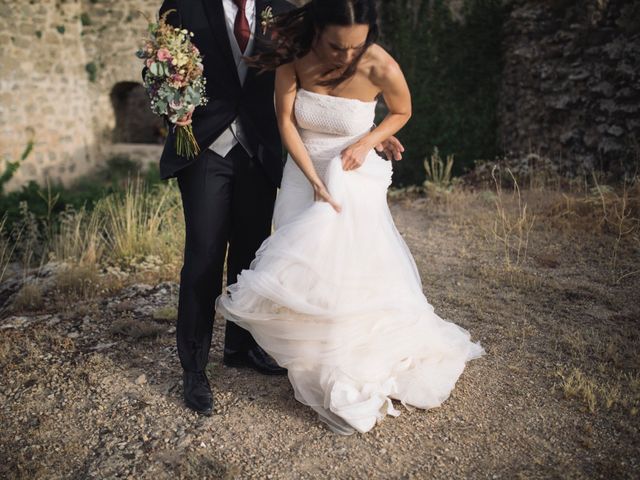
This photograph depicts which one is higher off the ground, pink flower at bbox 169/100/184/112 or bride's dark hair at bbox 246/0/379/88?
bride's dark hair at bbox 246/0/379/88

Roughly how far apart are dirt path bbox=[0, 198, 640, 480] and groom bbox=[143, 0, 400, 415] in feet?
1.01

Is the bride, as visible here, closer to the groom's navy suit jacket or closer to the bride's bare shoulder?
the bride's bare shoulder

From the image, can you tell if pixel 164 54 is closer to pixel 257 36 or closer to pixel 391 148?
pixel 257 36

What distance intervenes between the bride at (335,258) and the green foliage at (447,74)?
7.51m

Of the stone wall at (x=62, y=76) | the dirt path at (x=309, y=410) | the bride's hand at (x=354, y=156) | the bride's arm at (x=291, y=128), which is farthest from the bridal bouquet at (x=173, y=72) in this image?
the stone wall at (x=62, y=76)

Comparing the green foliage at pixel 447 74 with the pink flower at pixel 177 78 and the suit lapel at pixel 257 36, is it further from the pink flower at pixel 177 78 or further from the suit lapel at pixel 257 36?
the pink flower at pixel 177 78

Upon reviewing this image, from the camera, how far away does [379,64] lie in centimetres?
251

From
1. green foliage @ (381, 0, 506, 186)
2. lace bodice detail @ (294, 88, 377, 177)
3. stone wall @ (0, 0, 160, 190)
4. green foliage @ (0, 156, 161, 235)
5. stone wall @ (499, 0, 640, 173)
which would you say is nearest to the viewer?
lace bodice detail @ (294, 88, 377, 177)

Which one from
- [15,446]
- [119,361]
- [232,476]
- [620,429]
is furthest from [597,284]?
[15,446]

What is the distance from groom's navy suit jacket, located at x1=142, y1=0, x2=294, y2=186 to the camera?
8.54 ft

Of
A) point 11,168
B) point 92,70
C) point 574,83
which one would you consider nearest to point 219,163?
point 574,83

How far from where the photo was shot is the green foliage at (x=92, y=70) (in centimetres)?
1198

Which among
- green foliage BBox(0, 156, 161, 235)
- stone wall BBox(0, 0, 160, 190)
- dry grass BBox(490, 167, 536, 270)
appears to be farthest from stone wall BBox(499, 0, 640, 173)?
stone wall BBox(0, 0, 160, 190)

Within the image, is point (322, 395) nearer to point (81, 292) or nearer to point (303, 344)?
point (303, 344)
